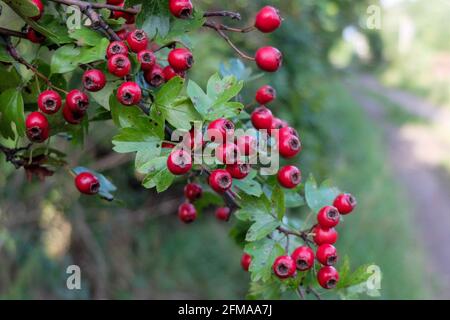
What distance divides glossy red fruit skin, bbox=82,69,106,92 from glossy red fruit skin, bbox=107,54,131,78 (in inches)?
1.3

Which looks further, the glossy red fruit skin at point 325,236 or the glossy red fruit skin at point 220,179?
the glossy red fruit skin at point 325,236

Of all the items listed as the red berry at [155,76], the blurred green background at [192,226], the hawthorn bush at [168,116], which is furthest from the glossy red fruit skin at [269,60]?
the blurred green background at [192,226]

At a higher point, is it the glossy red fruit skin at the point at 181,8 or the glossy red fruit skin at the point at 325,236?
the glossy red fruit skin at the point at 181,8

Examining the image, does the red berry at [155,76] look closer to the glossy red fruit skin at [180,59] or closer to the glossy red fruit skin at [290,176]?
the glossy red fruit skin at [180,59]

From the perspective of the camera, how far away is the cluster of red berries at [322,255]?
3.42 ft

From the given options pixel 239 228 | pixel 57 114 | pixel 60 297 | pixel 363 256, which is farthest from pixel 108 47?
pixel 363 256

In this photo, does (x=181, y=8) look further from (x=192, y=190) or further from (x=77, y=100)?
(x=192, y=190)

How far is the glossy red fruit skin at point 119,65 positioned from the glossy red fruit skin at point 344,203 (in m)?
0.53

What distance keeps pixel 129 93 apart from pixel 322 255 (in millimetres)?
495

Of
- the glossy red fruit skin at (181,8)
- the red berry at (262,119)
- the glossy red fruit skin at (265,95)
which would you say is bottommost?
the red berry at (262,119)

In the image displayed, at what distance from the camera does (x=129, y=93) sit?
0.91 m

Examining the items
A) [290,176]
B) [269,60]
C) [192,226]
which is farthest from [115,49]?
[192,226]
